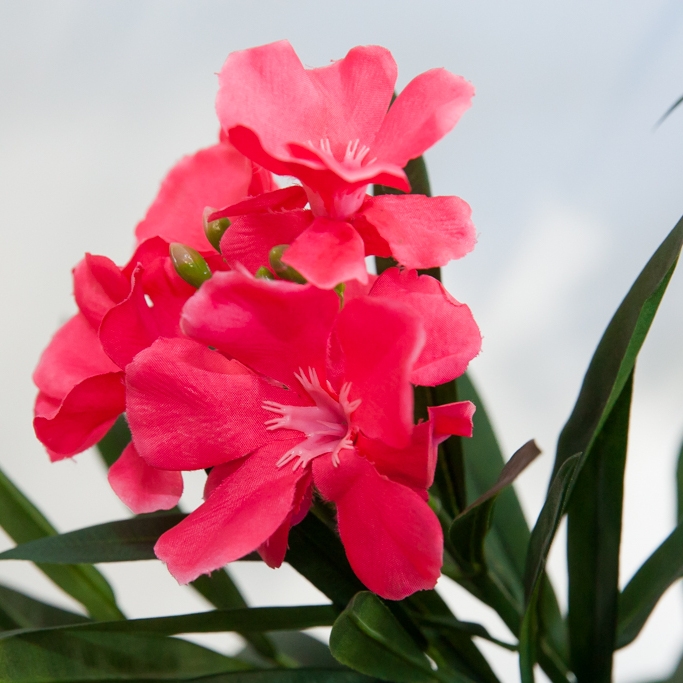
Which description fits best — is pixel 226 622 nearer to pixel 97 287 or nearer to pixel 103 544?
pixel 103 544

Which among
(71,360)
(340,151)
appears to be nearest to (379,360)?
(340,151)

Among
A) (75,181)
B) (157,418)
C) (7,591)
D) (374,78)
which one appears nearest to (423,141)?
(374,78)

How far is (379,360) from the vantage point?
38 centimetres

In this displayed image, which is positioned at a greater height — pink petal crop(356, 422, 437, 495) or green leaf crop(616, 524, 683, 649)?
pink petal crop(356, 422, 437, 495)

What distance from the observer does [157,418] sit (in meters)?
0.41

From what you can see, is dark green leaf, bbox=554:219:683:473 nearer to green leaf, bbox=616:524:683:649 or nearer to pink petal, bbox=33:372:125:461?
green leaf, bbox=616:524:683:649

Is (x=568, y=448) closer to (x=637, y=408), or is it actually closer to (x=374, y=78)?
(x=374, y=78)

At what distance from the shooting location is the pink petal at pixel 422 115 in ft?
1.33

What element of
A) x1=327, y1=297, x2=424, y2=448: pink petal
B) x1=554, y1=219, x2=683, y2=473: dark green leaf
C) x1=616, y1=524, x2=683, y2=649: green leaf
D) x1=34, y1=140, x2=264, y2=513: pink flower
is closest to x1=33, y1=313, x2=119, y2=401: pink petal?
x1=34, y1=140, x2=264, y2=513: pink flower

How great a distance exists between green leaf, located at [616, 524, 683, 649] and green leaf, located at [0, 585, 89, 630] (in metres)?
0.50

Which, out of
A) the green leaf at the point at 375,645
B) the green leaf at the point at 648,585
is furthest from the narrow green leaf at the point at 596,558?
the green leaf at the point at 375,645

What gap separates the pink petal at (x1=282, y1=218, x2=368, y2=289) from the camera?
0.37 m

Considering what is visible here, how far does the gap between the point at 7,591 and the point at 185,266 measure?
44 centimetres

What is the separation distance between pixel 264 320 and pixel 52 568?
1.59 feet
